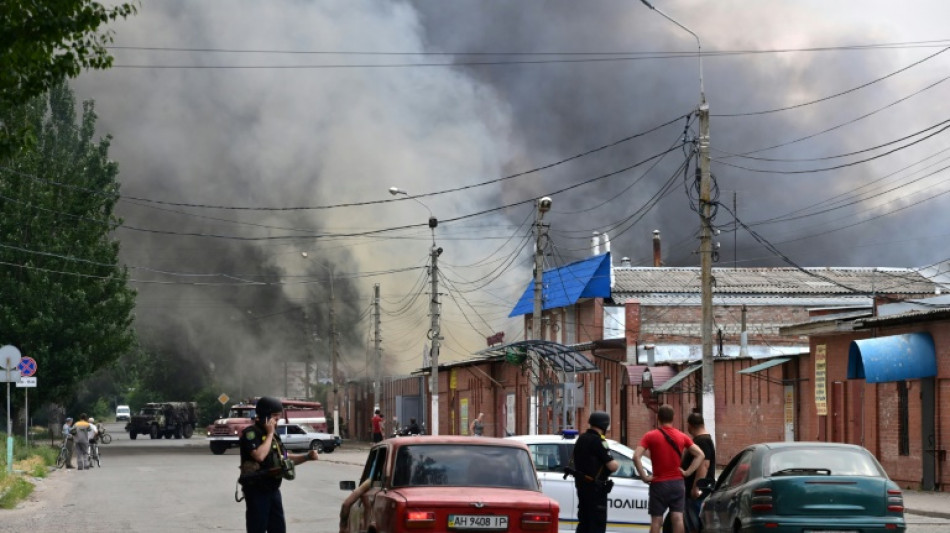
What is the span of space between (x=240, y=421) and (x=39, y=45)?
139ft

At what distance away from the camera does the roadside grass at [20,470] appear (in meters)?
26.1

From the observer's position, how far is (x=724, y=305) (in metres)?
57.3

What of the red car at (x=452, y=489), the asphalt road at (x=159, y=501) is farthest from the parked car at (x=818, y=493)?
the asphalt road at (x=159, y=501)

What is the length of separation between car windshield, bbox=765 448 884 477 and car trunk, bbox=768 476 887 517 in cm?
17

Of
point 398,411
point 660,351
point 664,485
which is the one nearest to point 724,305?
point 660,351

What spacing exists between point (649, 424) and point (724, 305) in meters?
14.5

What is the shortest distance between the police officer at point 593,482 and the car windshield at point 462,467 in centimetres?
153

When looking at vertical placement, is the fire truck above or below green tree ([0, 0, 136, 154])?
below

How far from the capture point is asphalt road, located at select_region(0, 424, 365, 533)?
2072cm

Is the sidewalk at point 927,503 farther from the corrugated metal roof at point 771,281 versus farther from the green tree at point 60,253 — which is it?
the green tree at point 60,253

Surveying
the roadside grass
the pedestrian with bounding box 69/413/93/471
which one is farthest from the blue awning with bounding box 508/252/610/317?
the roadside grass

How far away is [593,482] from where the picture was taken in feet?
45.3

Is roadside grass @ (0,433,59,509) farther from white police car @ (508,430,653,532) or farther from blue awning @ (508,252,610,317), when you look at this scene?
blue awning @ (508,252,610,317)

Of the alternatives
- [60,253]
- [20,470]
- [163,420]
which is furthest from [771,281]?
[163,420]
